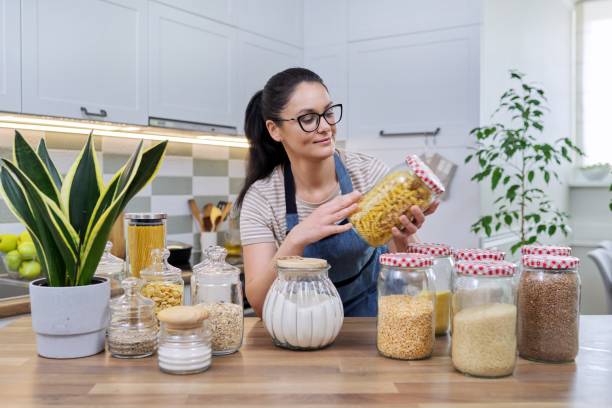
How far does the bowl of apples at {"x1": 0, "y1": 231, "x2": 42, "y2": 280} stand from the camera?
2.11m

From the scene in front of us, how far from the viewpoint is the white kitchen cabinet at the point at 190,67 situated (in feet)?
8.21

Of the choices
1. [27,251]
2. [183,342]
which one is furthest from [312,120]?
[27,251]

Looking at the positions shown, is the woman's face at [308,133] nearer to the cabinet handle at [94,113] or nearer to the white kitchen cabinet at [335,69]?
the cabinet handle at [94,113]

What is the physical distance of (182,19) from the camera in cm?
261

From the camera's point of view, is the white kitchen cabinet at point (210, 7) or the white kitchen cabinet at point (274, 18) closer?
the white kitchen cabinet at point (210, 7)

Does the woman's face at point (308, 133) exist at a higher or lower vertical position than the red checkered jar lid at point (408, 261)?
higher

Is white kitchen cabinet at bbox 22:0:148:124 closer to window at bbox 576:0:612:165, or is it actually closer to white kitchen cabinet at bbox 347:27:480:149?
white kitchen cabinet at bbox 347:27:480:149

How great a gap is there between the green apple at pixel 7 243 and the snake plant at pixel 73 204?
132 cm

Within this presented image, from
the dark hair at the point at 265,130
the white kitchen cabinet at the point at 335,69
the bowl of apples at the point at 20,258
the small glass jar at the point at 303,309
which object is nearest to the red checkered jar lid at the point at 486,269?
the small glass jar at the point at 303,309

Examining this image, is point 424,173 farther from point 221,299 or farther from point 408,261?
point 221,299

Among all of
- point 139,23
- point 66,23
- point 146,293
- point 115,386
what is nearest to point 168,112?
point 139,23

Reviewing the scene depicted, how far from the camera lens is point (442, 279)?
1151mm

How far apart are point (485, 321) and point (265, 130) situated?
1029mm

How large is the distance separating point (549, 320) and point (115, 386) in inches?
28.1
